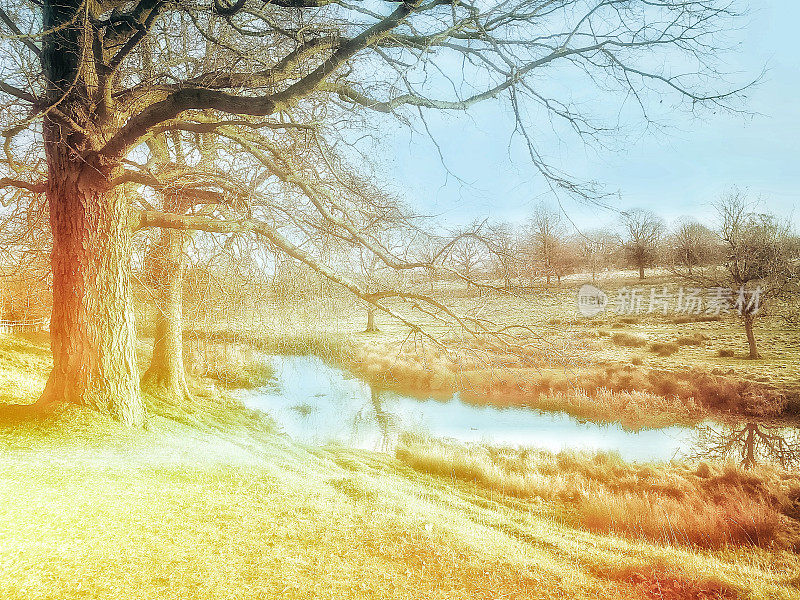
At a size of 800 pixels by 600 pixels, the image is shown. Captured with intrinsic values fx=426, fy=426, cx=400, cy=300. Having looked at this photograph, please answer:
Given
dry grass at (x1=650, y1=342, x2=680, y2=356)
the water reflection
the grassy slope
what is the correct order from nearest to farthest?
1. the grassy slope
2. the water reflection
3. dry grass at (x1=650, y1=342, x2=680, y2=356)

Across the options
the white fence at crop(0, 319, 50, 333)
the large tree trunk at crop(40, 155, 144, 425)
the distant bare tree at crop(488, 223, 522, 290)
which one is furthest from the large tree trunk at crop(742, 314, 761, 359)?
the white fence at crop(0, 319, 50, 333)

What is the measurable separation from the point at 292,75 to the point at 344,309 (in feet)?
15.1

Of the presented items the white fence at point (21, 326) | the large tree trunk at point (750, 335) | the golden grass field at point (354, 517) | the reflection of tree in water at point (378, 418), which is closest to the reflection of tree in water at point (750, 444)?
the golden grass field at point (354, 517)

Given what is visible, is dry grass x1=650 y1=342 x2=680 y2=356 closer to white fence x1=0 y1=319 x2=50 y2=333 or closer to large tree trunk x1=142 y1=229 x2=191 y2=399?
large tree trunk x1=142 y1=229 x2=191 y2=399

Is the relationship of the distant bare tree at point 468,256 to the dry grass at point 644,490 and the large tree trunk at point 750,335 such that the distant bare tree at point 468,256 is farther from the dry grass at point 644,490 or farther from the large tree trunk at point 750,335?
the large tree trunk at point 750,335

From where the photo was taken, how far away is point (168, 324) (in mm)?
9102

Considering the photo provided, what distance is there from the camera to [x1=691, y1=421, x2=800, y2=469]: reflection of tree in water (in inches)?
410

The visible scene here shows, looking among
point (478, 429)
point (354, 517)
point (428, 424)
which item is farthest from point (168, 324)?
point (478, 429)

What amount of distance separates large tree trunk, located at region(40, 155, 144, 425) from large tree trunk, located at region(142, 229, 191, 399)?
2.79 metres

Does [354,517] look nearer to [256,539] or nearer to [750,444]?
[256,539]

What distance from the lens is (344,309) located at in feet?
28.8

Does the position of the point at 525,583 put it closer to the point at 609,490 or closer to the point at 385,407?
the point at 609,490

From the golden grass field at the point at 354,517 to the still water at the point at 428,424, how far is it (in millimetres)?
1839

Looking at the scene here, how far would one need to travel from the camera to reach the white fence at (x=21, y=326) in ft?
62.7
